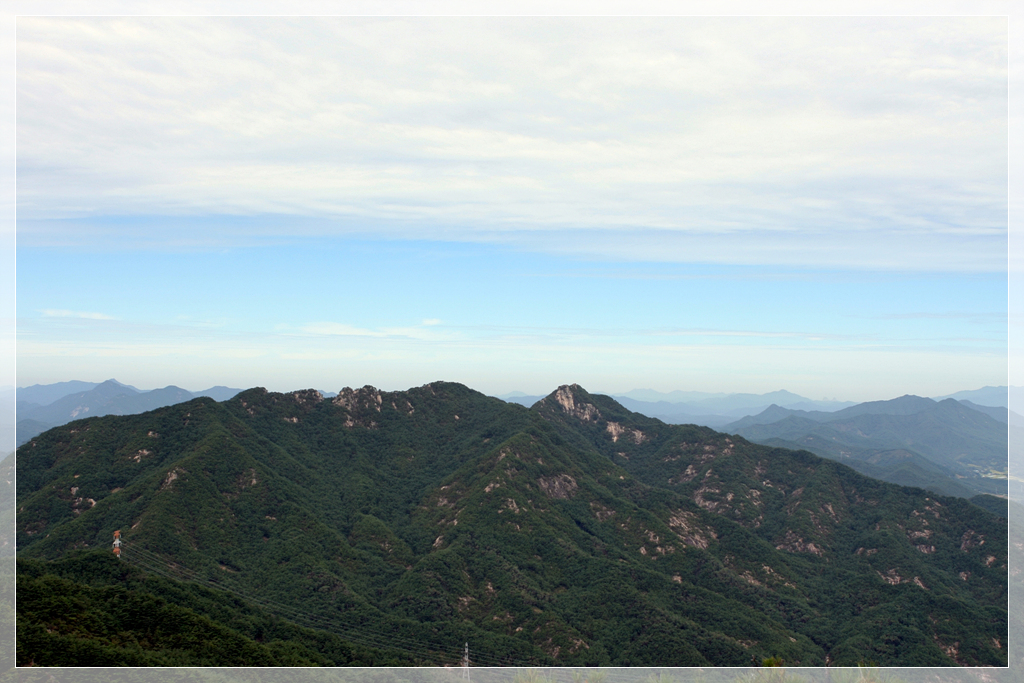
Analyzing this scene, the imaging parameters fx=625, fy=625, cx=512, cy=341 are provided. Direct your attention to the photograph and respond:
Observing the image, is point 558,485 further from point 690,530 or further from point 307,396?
point 307,396

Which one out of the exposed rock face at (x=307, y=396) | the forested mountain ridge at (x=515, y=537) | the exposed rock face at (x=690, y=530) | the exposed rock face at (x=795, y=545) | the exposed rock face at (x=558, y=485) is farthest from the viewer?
the exposed rock face at (x=307, y=396)

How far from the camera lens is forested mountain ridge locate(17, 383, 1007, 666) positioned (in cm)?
10775

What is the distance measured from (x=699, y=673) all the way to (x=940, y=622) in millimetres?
74785

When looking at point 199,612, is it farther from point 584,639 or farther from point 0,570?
point 584,639

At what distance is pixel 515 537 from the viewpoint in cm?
12988

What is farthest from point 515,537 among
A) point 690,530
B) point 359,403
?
point 359,403

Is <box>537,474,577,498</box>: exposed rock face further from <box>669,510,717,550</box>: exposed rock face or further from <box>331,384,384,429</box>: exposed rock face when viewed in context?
<box>331,384,384,429</box>: exposed rock face

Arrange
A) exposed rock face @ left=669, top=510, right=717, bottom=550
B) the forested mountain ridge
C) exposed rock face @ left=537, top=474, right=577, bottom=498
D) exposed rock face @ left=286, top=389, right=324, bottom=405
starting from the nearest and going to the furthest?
the forested mountain ridge
exposed rock face @ left=669, top=510, right=717, bottom=550
exposed rock face @ left=537, top=474, right=577, bottom=498
exposed rock face @ left=286, top=389, right=324, bottom=405

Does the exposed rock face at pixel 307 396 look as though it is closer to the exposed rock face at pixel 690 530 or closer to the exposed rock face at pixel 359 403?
the exposed rock face at pixel 359 403

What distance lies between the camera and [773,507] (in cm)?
17225

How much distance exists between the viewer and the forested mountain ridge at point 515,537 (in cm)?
10775

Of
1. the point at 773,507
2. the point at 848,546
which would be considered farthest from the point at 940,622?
the point at 773,507

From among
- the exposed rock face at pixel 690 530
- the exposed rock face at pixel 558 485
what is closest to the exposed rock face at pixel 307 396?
the exposed rock face at pixel 558 485

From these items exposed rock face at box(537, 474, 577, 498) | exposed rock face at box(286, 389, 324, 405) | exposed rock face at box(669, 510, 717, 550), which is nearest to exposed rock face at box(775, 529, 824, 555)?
exposed rock face at box(669, 510, 717, 550)
